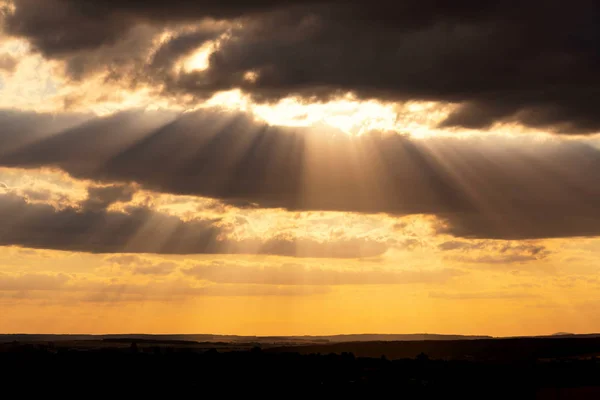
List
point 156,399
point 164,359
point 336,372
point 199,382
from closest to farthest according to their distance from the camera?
1. point 156,399
2. point 199,382
3. point 336,372
4. point 164,359

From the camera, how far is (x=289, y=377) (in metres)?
143

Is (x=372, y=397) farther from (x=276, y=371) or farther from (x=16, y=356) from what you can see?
(x=16, y=356)

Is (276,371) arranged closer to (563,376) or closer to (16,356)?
(563,376)

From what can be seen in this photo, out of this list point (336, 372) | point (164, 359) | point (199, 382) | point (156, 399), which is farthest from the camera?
point (164, 359)

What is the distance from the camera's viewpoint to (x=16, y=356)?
618 feet

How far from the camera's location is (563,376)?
147 meters

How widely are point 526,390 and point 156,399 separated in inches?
1770

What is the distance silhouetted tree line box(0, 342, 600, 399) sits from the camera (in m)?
132

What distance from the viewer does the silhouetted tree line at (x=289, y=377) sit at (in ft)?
435

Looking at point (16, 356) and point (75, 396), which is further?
point (16, 356)

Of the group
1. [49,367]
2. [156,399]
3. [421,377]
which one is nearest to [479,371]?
[421,377]

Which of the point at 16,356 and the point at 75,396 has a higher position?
the point at 16,356

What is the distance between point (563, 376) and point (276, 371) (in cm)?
3927

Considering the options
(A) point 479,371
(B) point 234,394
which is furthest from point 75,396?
(A) point 479,371
